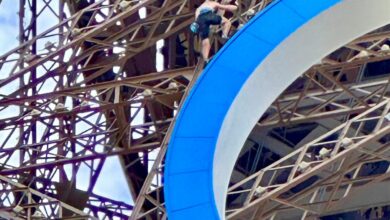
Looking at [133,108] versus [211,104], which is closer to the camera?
[211,104]

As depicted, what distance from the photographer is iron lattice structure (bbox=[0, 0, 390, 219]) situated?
969 inches

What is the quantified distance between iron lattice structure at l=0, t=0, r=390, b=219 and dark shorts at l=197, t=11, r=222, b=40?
1.32m

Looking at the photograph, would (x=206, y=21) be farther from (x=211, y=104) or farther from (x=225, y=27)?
(x=211, y=104)

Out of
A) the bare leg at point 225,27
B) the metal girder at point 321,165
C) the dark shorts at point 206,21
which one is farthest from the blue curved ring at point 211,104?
the metal girder at point 321,165

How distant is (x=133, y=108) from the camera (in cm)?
2780

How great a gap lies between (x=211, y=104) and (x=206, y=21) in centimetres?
291

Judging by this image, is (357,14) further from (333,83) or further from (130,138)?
(130,138)

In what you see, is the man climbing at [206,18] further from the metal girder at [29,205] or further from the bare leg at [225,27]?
the metal girder at [29,205]

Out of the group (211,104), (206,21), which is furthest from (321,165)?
(211,104)

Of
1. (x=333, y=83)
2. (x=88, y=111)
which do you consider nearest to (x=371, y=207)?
(x=333, y=83)

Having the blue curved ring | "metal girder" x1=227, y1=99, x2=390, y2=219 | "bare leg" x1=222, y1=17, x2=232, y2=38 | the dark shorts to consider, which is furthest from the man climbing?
"metal girder" x1=227, y1=99, x2=390, y2=219

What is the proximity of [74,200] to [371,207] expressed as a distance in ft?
24.0

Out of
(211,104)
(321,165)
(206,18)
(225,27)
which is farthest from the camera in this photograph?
(321,165)

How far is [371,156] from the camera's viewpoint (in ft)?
84.0
